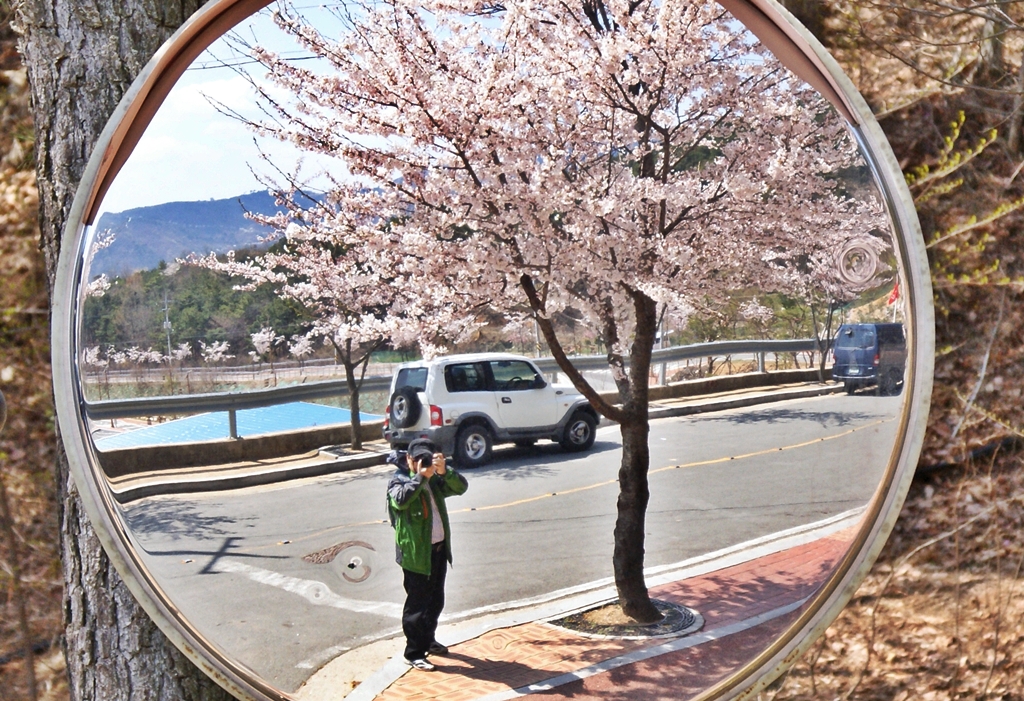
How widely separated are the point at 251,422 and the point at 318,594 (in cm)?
37

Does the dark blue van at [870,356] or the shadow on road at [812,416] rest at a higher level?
the dark blue van at [870,356]

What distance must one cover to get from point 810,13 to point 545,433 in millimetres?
2174

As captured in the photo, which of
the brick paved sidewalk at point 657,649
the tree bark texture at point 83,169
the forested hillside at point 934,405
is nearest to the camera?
the brick paved sidewalk at point 657,649

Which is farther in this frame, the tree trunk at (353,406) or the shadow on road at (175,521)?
the shadow on road at (175,521)

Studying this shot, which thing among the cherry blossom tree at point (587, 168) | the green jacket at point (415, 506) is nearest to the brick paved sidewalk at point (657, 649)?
the cherry blossom tree at point (587, 168)

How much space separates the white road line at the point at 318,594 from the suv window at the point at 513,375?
51cm

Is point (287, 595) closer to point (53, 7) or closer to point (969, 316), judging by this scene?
point (53, 7)

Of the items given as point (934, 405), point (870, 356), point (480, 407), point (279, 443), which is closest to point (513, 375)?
point (480, 407)

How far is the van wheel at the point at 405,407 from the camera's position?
161 cm

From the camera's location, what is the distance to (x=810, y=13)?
9.85 feet

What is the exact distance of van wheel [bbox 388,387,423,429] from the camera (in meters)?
1.61

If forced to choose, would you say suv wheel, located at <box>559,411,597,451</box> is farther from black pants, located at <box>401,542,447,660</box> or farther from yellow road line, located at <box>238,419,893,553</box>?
black pants, located at <box>401,542,447,660</box>

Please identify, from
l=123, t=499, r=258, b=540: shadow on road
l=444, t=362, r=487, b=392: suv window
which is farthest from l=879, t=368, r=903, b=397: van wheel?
l=123, t=499, r=258, b=540: shadow on road

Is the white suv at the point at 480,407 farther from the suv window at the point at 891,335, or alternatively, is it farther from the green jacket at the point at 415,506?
the suv window at the point at 891,335
